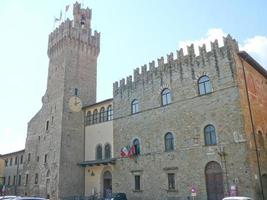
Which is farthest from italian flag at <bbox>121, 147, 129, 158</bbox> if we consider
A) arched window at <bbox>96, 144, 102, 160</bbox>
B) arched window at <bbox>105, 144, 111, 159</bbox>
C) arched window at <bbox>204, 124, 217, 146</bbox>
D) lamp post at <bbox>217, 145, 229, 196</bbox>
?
lamp post at <bbox>217, 145, 229, 196</bbox>

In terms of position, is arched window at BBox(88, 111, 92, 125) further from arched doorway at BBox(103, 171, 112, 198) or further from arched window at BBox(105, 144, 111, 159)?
arched doorway at BBox(103, 171, 112, 198)

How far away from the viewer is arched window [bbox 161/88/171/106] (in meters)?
23.2

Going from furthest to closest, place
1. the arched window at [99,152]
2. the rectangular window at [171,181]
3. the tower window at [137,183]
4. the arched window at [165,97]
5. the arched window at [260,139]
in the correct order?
the arched window at [99,152], the tower window at [137,183], the arched window at [165,97], the rectangular window at [171,181], the arched window at [260,139]

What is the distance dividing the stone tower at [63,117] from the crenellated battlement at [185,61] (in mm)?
6366

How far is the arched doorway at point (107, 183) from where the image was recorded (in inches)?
1057

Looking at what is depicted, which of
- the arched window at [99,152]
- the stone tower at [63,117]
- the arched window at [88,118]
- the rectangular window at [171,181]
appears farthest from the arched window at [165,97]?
the stone tower at [63,117]

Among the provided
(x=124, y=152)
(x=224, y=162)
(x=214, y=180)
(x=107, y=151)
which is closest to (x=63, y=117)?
(x=107, y=151)

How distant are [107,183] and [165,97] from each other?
1039 cm

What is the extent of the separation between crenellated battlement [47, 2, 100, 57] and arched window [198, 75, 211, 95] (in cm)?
1695

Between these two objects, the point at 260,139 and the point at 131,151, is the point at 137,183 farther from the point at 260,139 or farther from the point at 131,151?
the point at 260,139

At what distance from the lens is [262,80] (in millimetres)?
23422

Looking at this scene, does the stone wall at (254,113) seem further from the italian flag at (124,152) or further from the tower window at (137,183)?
the italian flag at (124,152)

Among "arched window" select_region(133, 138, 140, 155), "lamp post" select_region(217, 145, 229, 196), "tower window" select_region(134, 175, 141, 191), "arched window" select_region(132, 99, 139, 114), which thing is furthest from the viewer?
"arched window" select_region(132, 99, 139, 114)

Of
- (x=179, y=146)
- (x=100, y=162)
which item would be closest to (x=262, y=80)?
(x=179, y=146)
